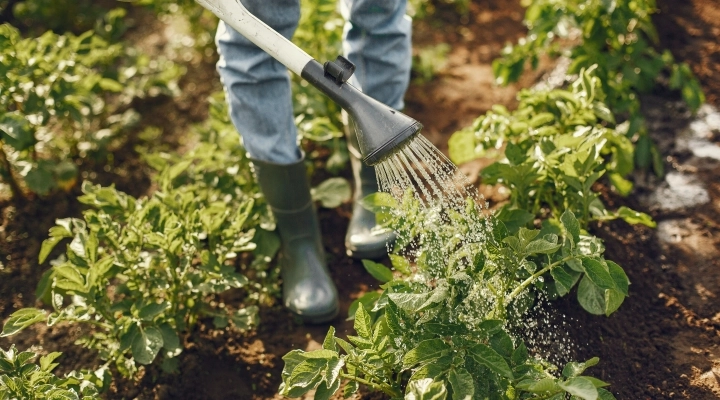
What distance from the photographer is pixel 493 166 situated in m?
1.90

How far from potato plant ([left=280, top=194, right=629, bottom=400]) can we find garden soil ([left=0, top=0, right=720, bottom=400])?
0.21m

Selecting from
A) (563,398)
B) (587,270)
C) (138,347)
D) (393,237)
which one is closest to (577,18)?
(393,237)

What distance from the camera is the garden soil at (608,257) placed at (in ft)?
5.94

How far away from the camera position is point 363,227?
2199 mm

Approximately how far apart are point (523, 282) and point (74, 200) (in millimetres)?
1606

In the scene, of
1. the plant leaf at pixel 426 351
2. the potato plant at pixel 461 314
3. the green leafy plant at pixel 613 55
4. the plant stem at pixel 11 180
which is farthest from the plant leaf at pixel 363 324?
the plant stem at pixel 11 180

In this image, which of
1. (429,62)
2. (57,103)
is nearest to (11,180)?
(57,103)

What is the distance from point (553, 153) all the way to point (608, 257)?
35cm

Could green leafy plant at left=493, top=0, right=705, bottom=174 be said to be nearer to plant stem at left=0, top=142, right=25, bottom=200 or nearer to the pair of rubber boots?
the pair of rubber boots

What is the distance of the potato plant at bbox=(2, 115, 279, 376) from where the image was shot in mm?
1779

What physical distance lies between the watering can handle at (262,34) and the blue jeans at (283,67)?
0.13 meters

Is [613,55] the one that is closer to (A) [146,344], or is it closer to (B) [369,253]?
(B) [369,253]

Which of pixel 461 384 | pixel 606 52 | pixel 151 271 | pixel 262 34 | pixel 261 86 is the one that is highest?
pixel 262 34

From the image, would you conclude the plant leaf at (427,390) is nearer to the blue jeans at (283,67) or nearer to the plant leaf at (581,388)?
the plant leaf at (581,388)
